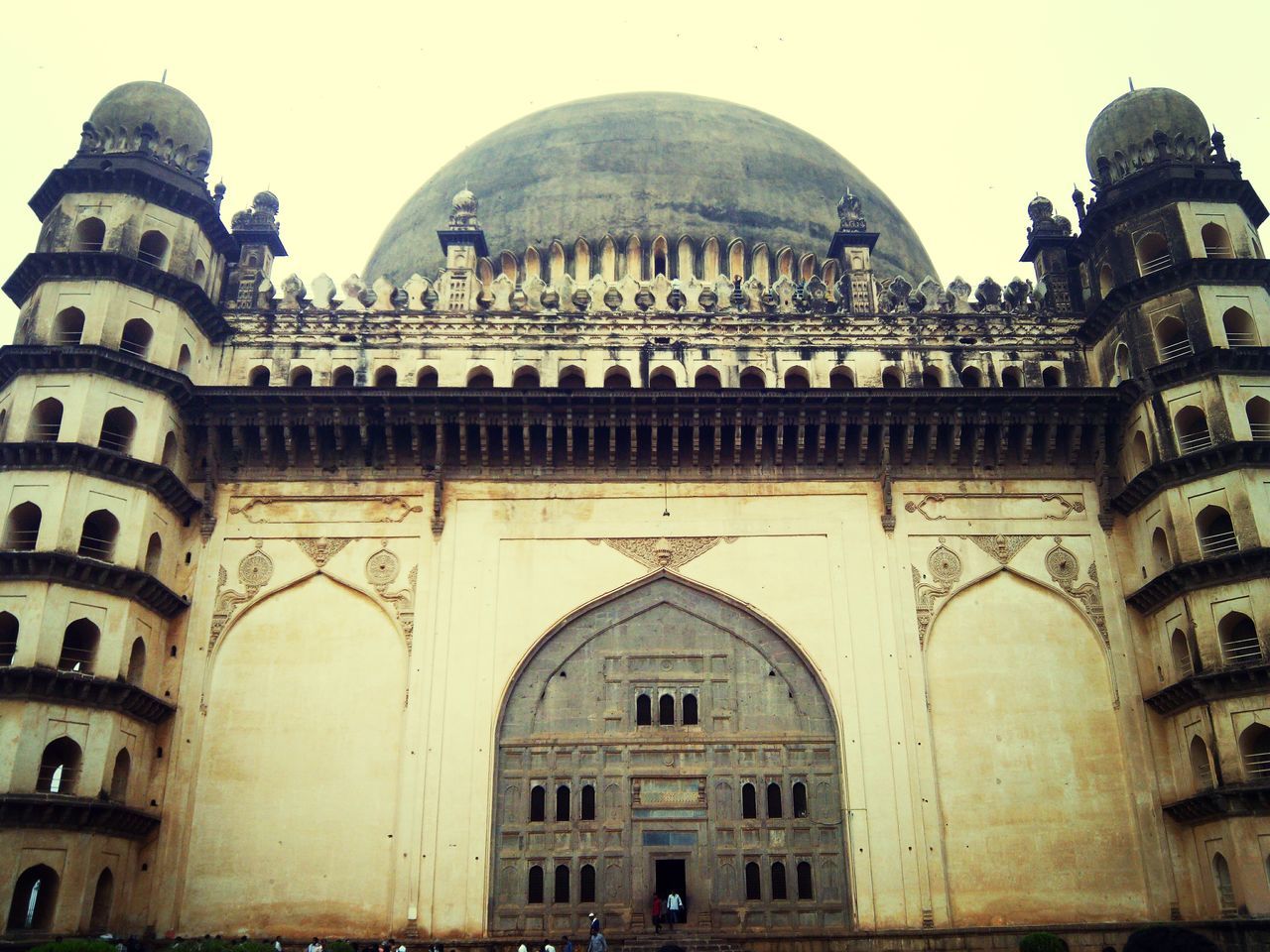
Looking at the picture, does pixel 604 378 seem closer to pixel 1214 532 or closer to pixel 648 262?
pixel 648 262

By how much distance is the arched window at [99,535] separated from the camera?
609 inches

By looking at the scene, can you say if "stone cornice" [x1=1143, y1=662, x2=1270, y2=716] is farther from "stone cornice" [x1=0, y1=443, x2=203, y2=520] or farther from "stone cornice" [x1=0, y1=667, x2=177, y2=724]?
"stone cornice" [x1=0, y1=443, x2=203, y2=520]

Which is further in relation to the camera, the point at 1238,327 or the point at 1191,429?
the point at 1238,327

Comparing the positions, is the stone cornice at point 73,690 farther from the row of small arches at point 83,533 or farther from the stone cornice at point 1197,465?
the stone cornice at point 1197,465

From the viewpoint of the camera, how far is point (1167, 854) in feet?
50.1

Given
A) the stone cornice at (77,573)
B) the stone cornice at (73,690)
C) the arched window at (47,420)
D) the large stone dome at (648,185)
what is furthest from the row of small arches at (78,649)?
the large stone dome at (648,185)

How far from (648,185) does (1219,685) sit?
13.3m

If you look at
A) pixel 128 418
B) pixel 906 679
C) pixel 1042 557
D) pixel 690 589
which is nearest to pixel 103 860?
pixel 128 418

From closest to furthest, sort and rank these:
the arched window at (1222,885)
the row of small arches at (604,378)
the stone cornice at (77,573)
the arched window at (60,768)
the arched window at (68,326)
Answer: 1. the arched window at (60,768)
2. the arched window at (1222,885)
3. the stone cornice at (77,573)
4. the arched window at (68,326)
5. the row of small arches at (604,378)

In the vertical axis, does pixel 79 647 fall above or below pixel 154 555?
below

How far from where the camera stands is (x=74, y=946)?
12539 mm

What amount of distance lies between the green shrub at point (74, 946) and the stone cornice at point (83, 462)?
569 cm

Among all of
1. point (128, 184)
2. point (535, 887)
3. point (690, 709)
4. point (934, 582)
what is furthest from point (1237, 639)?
point (128, 184)

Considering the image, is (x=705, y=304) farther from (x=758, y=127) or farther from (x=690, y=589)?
(x=758, y=127)
